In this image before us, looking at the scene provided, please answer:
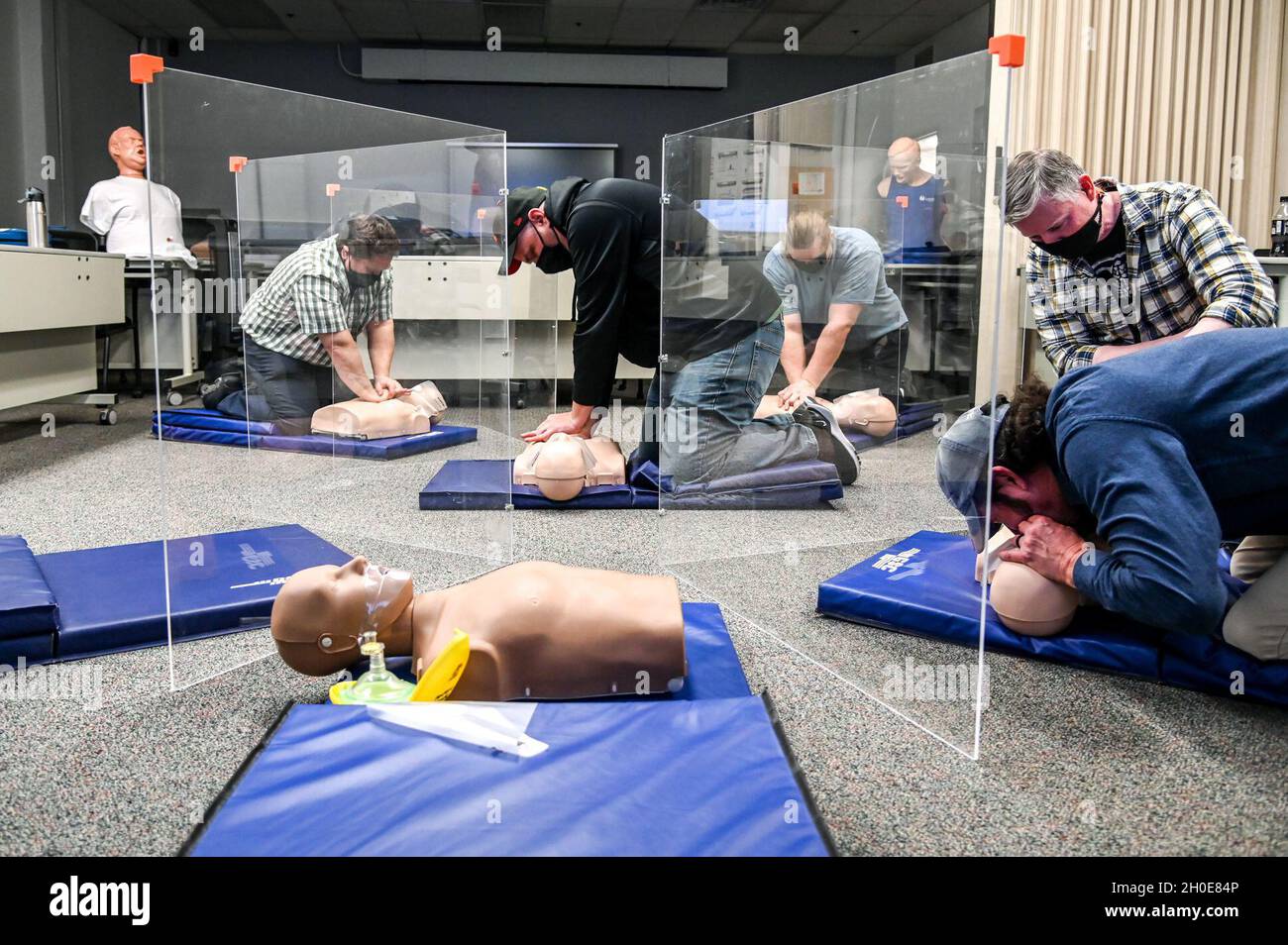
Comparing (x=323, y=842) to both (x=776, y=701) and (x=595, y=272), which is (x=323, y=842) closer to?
(x=776, y=701)

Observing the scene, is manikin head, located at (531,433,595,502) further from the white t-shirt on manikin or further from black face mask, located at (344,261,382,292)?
the white t-shirt on manikin

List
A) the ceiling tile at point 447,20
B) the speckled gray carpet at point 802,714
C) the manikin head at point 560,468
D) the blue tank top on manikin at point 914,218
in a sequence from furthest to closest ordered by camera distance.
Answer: the ceiling tile at point 447,20
the manikin head at point 560,468
the blue tank top on manikin at point 914,218
the speckled gray carpet at point 802,714

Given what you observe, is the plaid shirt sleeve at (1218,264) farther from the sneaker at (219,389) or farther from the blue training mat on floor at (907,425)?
the sneaker at (219,389)

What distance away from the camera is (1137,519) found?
5.58ft

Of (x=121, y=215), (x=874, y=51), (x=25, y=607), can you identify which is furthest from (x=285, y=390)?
(x=874, y=51)

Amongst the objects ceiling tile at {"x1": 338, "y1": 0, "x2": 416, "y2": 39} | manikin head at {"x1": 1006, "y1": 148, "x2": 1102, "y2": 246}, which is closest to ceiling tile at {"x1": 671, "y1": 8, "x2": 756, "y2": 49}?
ceiling tile at {"x1": 338, "y1": 0, "x2": 416, "y2": 39}

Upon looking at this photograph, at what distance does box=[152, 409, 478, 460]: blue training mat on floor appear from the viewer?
2.48 meters

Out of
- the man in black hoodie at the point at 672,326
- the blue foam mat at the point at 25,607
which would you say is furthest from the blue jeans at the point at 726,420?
the blue foam mat at the point at 25,607

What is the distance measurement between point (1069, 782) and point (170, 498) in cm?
199

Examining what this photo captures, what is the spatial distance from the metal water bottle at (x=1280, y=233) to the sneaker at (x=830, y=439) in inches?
99.5

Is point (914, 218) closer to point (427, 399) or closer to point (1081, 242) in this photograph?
point (1081, 242)

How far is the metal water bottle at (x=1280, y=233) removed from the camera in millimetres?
3967

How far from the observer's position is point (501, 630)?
1777 mm
